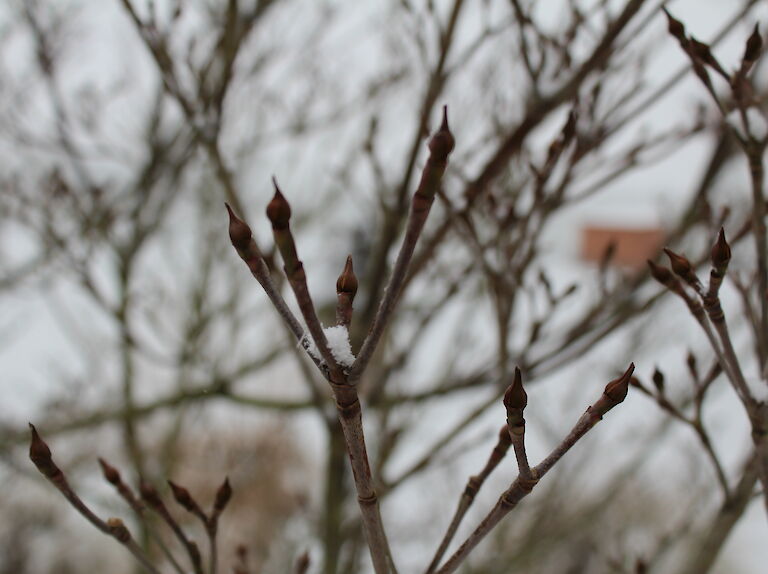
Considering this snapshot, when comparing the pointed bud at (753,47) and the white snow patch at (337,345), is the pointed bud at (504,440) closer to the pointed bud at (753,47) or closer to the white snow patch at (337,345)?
the white snow patch at (337,345)

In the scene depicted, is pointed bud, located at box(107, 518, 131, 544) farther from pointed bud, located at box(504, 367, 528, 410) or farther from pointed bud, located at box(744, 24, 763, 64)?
pointed bud, located at box(744, 24, 763, 64)

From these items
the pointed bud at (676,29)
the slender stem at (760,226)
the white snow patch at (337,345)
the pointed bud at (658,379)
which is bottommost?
the white snow patch at (337,345)

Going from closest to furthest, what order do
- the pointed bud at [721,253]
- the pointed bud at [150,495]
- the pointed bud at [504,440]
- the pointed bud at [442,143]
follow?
the pointed bud at [442,143] < the pointed bud at [721,253] < the pointed bud at [504,440] < the pointed bud at [150,495]

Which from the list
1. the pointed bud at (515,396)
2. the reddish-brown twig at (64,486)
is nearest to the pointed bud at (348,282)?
the pointed bud at (515,396)

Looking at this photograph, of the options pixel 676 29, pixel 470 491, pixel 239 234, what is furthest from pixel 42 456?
pixel 676 29

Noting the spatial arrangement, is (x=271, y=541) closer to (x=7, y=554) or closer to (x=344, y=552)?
(x=344, y=552)

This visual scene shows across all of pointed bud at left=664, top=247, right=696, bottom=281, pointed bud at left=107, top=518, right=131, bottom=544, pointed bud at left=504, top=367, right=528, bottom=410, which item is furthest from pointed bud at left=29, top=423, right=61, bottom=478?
pointed bud at left=664, top=247, right=696, bottom=281

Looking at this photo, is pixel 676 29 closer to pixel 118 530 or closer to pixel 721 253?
pixel 721 253
